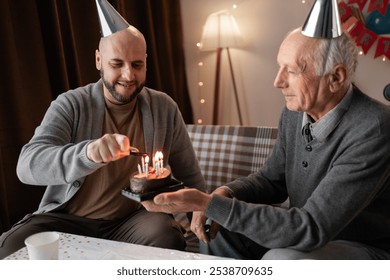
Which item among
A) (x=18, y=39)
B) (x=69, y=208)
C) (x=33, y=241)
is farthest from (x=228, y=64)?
(x=33, y=241)

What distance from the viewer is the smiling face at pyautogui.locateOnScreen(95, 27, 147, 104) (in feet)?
5.07

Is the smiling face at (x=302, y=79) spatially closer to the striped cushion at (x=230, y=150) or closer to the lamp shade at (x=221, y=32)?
the striped cushion at (x=230, y=150)

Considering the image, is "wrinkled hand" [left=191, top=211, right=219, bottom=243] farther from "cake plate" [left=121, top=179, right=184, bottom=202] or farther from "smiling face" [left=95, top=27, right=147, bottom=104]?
"smiling face" [left=95, top=27, right=147, bottom=104]

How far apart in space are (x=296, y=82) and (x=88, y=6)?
1.67 metres

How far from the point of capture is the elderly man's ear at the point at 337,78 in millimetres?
1180

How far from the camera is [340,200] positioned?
3.63 ft

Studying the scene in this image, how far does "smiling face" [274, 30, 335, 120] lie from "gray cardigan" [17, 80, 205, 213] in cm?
62

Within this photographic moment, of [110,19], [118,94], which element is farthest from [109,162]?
[110,19]

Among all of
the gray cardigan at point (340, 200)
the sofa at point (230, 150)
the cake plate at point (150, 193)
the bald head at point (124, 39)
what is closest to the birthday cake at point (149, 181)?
the cake plate at point (150, 193)

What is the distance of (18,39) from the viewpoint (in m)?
2.09

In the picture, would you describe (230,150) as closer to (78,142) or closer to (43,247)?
(78,142)

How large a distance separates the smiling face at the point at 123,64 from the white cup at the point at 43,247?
734 millimetres

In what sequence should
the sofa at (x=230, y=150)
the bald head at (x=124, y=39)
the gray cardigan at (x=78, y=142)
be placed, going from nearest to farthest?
the gray cardigan at (x=78, y=142) < the bald head at (x=124, y=39) < the sofa at (x=230, y=150)

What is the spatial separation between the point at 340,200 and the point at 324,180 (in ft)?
0.24
